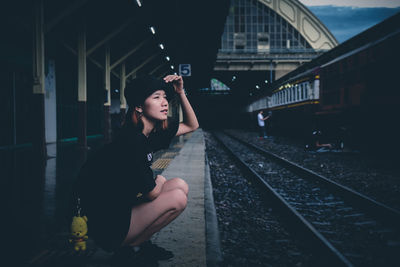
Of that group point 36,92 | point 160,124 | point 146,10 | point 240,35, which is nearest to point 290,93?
point 146,10

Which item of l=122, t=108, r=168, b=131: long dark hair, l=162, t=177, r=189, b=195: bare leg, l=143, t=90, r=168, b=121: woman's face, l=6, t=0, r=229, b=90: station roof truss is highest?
l=6, t=0, r=229, b=90: station roof truss

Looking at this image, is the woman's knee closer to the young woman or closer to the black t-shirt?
the young woman

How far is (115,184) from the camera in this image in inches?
75.1

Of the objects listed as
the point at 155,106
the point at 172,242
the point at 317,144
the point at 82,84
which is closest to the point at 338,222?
the point at 172,242

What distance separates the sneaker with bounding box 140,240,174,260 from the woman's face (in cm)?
92

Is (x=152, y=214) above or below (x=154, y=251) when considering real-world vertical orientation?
above

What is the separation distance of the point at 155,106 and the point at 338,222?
10.6ft

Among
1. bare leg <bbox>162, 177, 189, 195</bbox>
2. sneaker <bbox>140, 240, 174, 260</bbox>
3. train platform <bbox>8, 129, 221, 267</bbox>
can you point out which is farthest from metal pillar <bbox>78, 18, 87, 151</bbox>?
bare leg <bbox>162, 177, 189, 195</bbox>

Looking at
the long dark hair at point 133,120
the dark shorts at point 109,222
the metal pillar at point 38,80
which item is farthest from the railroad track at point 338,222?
the metal pillar at point 38,80

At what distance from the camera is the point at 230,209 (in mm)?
5020

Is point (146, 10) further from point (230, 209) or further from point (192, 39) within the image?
point (230, 209)

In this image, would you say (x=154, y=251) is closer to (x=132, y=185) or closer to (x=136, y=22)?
(x=132, y=185)

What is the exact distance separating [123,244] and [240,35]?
68.4 meters

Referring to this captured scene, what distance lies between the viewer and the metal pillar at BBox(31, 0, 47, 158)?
7.72 metres
